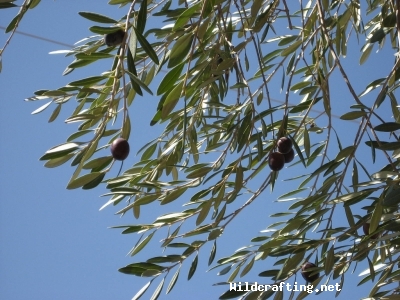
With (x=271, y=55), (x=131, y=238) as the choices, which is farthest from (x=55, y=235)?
(x=271, y=55)

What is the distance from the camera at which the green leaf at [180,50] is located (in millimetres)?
902

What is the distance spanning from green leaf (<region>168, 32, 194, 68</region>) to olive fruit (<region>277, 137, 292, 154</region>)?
26 cm

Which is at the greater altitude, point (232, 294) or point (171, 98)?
point (171, 98)

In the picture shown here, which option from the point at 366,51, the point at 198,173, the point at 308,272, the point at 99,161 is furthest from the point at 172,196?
the point at 366,51

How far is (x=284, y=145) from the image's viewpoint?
1069 millimetres

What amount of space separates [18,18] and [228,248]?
421 centimetres

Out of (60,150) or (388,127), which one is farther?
(388,127)

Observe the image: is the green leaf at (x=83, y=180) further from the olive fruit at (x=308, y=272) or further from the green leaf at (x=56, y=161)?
the olive fruit at (x=308, y=272)

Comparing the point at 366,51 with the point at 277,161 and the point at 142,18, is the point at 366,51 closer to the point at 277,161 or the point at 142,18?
the point at 277,161

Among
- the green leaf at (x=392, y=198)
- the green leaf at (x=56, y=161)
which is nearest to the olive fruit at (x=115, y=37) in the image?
the green leaf at (x=56, y=161)

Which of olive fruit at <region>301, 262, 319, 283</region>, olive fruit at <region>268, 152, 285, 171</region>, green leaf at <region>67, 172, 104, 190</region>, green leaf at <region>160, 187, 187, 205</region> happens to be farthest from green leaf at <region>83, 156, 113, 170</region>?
olive fruit at <region>301, 262, 319, 283</region>

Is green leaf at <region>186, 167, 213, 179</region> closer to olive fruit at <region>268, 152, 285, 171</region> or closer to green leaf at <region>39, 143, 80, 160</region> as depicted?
olive fruit at <region>268, 152, 285, 171</region>

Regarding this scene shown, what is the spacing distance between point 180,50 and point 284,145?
0.27m

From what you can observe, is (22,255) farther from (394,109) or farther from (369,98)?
(394,109)
